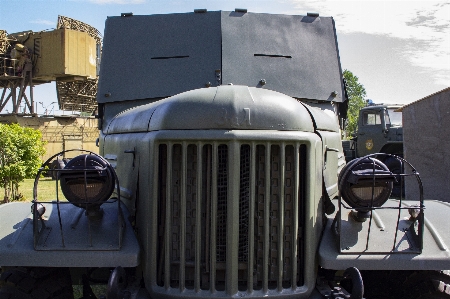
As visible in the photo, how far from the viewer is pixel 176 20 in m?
5.31

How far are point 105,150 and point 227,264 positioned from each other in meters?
1.99

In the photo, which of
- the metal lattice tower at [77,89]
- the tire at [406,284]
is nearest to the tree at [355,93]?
the metal lattice tower at [77,89]

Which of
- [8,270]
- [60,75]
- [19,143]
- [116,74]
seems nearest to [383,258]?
[8,270]

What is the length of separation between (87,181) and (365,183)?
1586mm

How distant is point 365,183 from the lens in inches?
125

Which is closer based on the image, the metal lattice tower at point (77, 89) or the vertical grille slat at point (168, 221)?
the vertical grille slat at point (168, 221)

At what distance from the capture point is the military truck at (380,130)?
15.4 meters

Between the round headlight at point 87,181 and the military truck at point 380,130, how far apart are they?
13.0 metres

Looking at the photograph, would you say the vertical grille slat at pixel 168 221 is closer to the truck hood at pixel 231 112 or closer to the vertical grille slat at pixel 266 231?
the truck hood at pixel 231 112

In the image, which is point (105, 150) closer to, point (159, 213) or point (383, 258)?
point (159, 213)

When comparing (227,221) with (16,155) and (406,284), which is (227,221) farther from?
(16,155)

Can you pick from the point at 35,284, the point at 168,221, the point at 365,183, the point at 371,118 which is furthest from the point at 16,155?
the point at 365,183

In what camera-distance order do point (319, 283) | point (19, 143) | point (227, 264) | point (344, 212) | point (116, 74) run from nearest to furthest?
point (227, 264), point (319, 283), point (344, 212), point (116, 74), point (19, 143)

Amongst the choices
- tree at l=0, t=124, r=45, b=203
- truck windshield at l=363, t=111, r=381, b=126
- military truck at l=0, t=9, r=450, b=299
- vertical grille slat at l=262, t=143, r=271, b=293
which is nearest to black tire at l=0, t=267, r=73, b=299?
military truck at l=0, t=9, r=450, b=299
